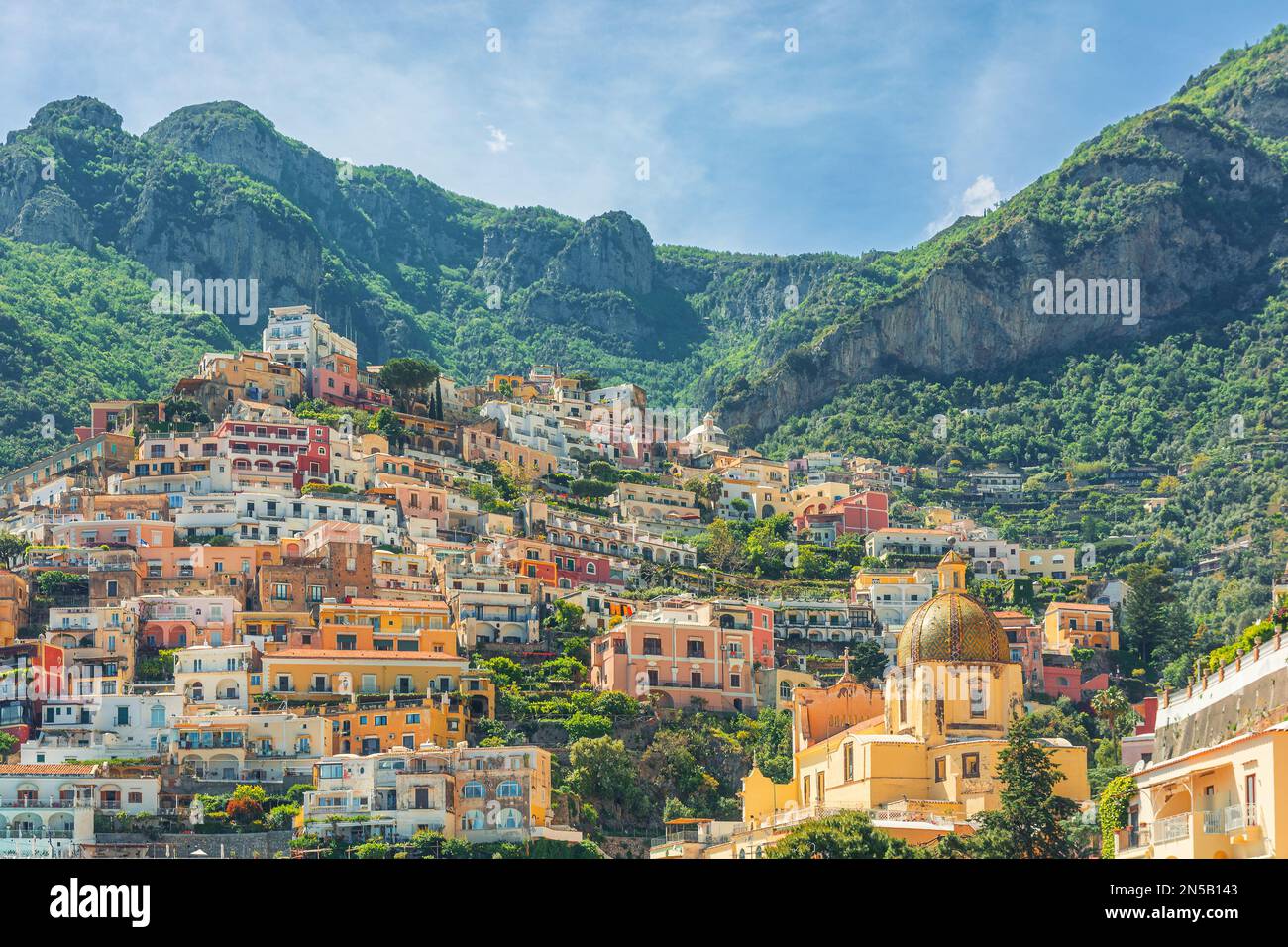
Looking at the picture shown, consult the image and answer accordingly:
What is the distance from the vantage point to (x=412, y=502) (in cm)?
10694

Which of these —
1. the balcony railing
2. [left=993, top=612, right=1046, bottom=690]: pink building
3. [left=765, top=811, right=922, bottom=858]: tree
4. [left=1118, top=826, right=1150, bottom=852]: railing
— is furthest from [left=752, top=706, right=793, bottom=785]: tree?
the balcony railing

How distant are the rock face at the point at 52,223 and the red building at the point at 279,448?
283ft

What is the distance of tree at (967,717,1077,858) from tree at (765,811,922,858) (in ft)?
7.22

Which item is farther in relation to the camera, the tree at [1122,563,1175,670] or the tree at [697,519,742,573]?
the tree at [697,519,742,573]

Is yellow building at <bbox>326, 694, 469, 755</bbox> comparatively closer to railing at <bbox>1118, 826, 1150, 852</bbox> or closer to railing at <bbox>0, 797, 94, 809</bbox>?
railing at <bbox>0, 797, 94, 809</bbox>

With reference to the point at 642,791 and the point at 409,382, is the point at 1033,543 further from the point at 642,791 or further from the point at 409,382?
the point at 642,791

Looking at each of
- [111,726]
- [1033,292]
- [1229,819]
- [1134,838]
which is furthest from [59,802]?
[1033,292]

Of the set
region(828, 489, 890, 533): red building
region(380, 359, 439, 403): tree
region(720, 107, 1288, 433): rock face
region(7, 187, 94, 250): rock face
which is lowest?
region(828, 489, 890, 533): red building

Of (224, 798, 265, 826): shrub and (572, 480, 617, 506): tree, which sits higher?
(572, 480, 617, 506): tree

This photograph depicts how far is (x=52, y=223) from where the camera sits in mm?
188250

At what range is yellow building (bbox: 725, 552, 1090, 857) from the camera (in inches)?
2279

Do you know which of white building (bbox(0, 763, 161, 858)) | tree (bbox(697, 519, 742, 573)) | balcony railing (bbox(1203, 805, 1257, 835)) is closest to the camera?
balcony railing (bbox(1203, 805, 1257, 835))

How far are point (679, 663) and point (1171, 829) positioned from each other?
51.6 metres
